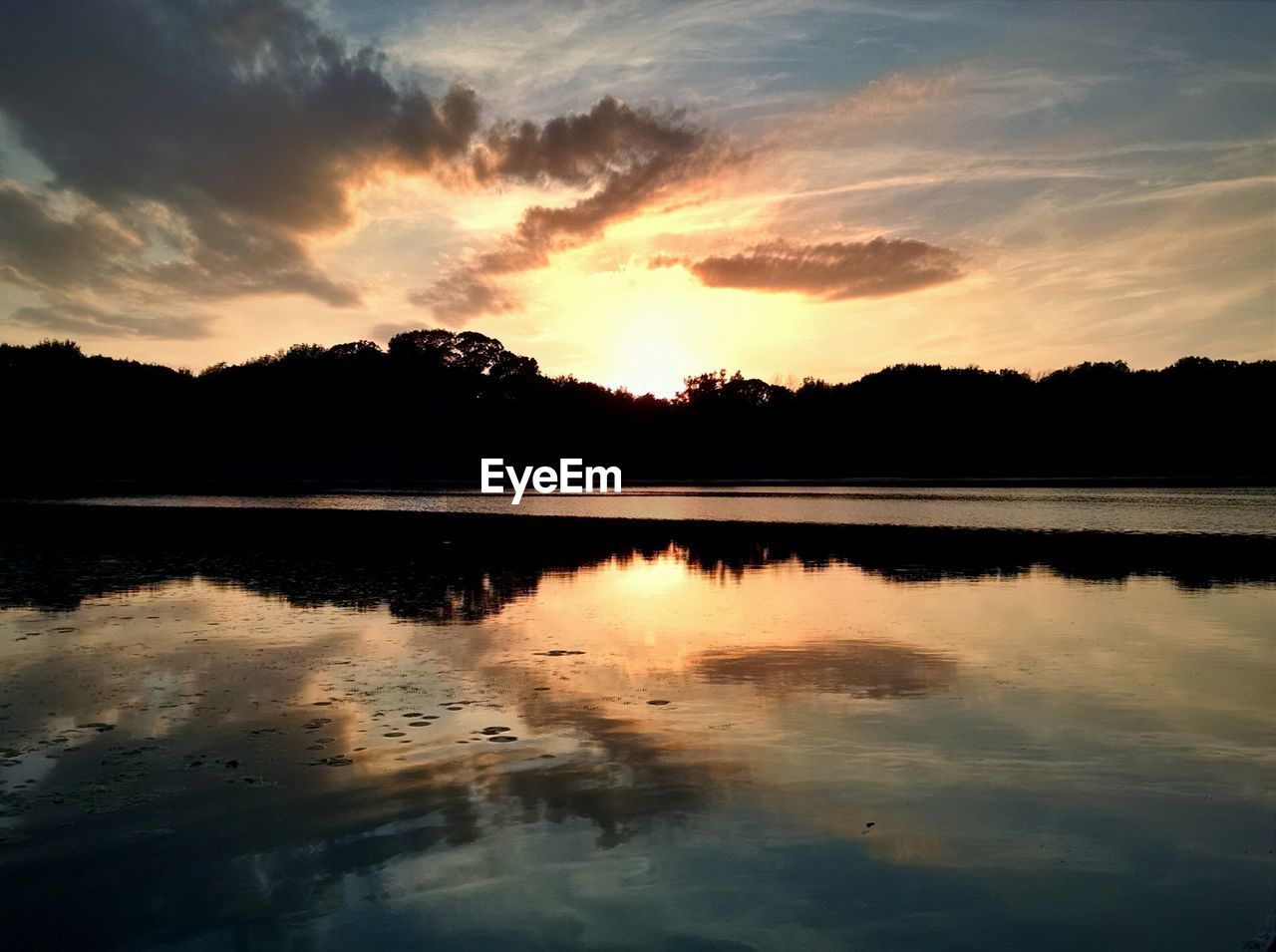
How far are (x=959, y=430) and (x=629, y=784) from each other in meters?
166

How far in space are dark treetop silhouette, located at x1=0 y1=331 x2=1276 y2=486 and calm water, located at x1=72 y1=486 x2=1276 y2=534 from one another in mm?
65221

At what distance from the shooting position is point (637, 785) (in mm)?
9688

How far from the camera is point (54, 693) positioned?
43.8 ft

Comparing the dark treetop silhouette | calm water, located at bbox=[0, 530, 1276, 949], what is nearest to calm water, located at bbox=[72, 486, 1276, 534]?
calm water, located at bbox=[0, 530, 1276, 949]

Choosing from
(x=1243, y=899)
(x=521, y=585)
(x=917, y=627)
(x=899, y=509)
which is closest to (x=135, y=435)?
(x=899, y=509)

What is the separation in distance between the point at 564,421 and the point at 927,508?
356ft

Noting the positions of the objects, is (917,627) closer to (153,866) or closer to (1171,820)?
(1171,820)

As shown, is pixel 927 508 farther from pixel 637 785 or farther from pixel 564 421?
pixel 564 421

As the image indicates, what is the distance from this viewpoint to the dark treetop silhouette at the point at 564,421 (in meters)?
143

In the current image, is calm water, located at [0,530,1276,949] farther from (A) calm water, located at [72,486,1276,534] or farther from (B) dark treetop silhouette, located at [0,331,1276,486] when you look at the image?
(B) dark treetop silhouette, located at [0,331,1276,486]

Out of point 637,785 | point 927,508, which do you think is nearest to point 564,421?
point 927,508

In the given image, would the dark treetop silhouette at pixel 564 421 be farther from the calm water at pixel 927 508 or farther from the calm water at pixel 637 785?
the calm water at pixel 637 785

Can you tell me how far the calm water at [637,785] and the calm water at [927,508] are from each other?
32021mm

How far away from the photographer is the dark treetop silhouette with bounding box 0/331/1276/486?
143 metres
